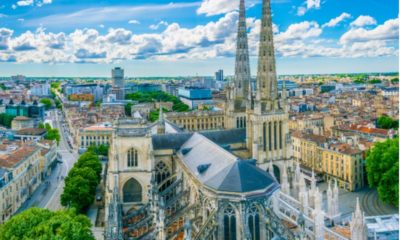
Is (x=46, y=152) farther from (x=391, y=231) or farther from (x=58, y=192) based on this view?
(x=391, y=231)

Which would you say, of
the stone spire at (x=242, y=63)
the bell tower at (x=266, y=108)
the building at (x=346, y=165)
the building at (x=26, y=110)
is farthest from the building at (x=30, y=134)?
the bell tower at (x=266, y=108)

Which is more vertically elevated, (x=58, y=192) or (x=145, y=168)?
(x=145, y=168)

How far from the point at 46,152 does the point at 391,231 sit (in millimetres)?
54631

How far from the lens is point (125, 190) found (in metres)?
42.1

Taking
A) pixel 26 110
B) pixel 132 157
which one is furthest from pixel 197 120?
pixel 26 110

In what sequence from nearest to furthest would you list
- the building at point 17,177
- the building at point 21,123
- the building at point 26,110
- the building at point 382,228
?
the building at point 382,228, the building at point 17,177, the building at point 21,123, the building at point 26,110

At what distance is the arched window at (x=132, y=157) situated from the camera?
136 feet

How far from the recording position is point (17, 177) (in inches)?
2078

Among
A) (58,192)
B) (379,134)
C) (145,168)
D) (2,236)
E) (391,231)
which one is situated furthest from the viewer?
(379,134)

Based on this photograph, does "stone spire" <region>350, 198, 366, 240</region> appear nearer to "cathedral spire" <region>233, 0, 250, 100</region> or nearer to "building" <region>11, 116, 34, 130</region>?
"cathedral spire" <region>233, 0, 250, 100</region>

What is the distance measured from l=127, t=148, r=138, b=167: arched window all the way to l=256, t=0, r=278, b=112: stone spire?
45.8 feet

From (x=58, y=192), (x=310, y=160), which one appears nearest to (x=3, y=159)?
(x=58, y=192)

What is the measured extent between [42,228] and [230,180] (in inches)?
530

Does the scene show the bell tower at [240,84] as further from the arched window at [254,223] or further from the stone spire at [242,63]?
the arched window at [254,223]
